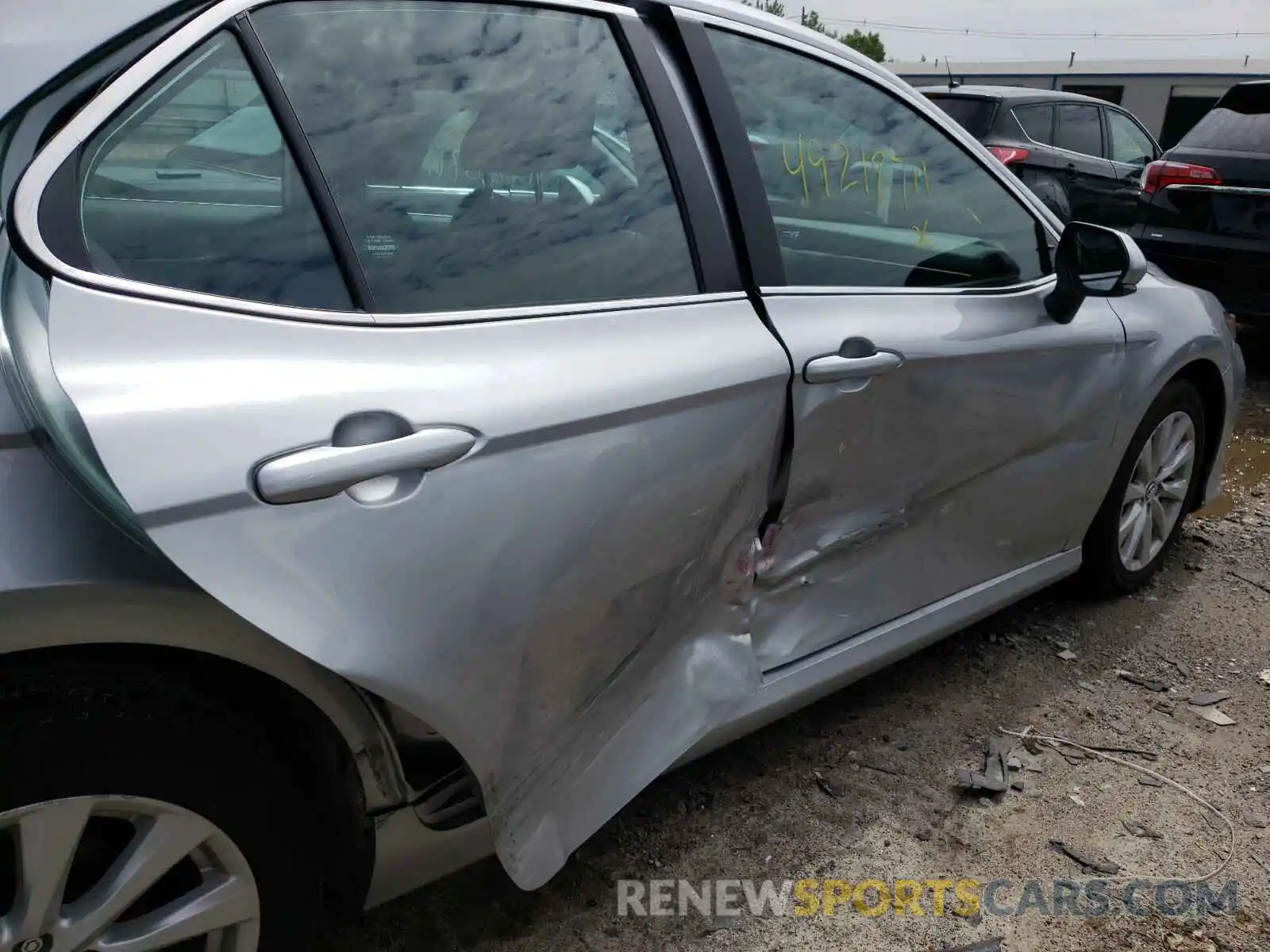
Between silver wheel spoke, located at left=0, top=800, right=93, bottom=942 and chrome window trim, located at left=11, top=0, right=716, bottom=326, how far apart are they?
0.63 metres

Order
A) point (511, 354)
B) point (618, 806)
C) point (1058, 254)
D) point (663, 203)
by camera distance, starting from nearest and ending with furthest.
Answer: point (511, 354) → point (618, 806) → point (663, 203) → point (1058, 254)

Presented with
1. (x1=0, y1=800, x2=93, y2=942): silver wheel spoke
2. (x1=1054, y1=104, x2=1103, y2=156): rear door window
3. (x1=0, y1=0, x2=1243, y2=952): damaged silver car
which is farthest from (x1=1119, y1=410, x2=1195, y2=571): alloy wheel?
(x1=1054, y1=104, x2=1103, y2=156): rear door window

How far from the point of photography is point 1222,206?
554 centimetres

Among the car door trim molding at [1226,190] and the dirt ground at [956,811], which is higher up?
the car door trim molding at [1226,190]

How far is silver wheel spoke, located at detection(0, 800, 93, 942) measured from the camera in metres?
1.25

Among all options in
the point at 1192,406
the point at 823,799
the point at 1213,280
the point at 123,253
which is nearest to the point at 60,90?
the point at 123,253

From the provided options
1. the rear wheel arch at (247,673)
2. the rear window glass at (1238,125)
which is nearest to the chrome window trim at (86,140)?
the rear wheel arch at (247,673)

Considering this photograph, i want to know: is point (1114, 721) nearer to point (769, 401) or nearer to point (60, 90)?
point (769, 401)

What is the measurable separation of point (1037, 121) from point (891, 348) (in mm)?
7491

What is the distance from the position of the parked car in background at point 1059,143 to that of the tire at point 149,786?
7.94 metres

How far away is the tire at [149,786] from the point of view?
122 cm

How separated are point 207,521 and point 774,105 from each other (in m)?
1.42

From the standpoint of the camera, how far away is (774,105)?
2.07 metres

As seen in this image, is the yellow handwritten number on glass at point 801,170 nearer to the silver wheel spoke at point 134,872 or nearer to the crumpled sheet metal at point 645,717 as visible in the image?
the crumpled sheet metal at point 645,717
